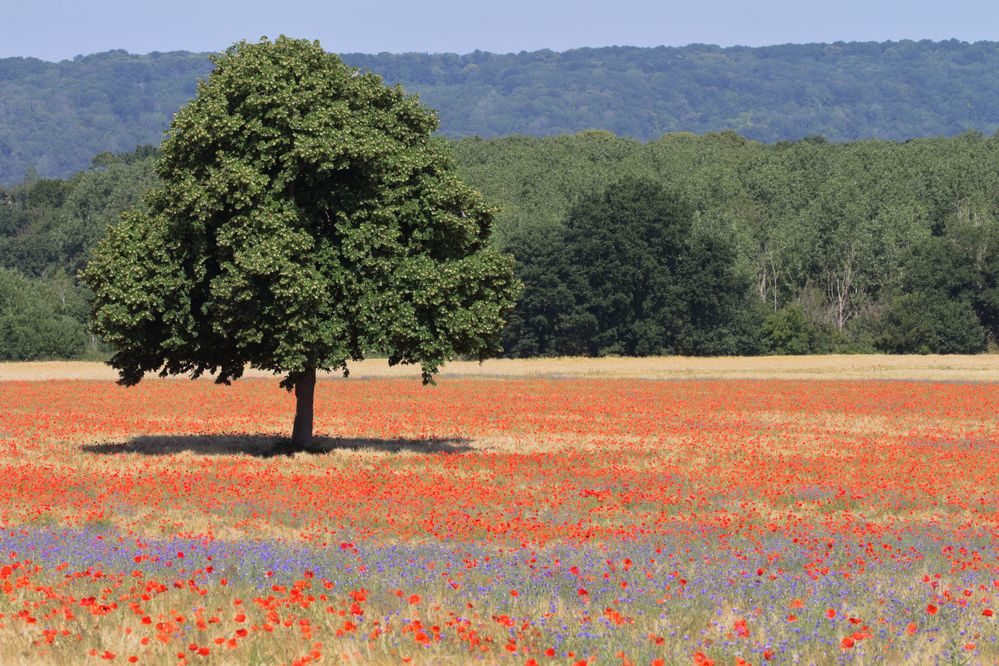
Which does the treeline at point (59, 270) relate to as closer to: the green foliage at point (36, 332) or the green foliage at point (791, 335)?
the green foliage at point (36, 332)

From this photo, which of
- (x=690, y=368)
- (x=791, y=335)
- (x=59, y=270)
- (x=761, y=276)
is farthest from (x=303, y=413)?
(x=59, y=270)

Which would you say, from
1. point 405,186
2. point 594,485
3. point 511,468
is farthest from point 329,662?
point 405,186

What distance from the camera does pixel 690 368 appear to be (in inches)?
3666

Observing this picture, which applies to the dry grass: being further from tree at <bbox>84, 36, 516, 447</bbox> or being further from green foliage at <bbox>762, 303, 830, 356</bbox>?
tree at <bbox>84, 36, 516, 447</bbox>

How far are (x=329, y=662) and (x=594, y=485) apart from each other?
18.0 m

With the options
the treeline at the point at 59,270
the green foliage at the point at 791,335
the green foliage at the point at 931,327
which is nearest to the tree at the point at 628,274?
the green foliage at the point at 791,335

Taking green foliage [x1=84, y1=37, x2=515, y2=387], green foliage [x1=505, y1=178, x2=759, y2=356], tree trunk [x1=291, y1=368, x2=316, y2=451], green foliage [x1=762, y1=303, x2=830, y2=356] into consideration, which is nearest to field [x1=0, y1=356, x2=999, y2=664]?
tree trunk [x1=291, y1=368, x2=316, y2=451]

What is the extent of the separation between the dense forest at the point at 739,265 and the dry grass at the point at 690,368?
9427 mm

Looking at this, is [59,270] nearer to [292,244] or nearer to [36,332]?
[36,332]

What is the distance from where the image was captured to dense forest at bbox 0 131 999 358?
116m

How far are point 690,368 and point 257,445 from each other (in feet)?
194

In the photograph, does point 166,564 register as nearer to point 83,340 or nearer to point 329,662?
point 329,662

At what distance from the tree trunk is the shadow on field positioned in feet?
0.70

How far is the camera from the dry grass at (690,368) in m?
84.4
